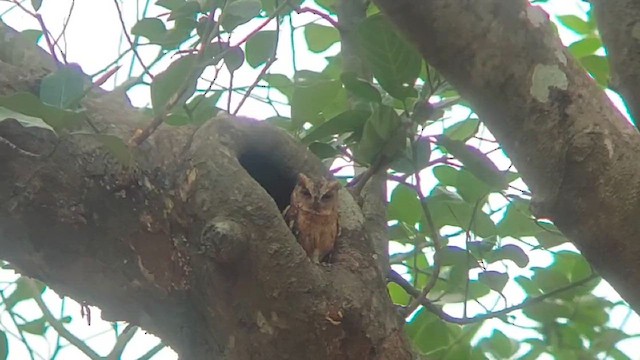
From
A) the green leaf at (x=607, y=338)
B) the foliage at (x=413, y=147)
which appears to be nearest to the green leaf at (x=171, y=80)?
the foliage at (x=413, y=147)

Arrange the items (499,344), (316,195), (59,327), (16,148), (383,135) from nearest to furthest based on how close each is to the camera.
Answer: (16,148) < (316,195) < (383,135) < (499,344) < (59,327)

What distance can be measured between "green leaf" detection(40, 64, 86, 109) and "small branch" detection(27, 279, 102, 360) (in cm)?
59

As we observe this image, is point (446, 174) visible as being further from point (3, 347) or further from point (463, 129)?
point (3, 347)

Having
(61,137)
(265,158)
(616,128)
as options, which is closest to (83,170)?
(61,137)

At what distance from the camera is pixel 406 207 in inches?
48.7

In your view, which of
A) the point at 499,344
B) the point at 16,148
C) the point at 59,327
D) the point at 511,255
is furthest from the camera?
the point at 59,327

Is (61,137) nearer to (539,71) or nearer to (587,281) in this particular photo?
(539,71)

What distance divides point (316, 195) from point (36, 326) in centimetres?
74

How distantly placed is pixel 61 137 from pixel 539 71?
18.7 inches

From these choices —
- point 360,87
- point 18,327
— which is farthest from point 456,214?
point 18,327

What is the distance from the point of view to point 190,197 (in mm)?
875

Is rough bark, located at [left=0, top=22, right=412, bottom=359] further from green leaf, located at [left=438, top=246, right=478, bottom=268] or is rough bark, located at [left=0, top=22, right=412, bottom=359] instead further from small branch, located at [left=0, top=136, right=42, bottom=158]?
green leaf, located at [left=438, top=246, right=478, bottom=268]

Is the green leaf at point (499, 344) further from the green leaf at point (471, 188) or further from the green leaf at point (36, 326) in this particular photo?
the green leaf at point (36, 326)

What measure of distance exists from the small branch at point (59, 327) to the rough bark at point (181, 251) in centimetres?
45
